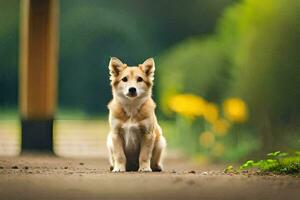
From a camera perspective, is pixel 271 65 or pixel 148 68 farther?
pixel 271 65

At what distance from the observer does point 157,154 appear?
810 cm

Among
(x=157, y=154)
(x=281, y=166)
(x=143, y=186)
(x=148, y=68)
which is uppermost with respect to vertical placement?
(x=148, y=68)

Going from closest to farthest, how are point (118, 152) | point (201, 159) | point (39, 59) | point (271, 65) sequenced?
1. point (118, 152)
2. point (39, 59)
3. point (271, 65)
4. point (201, 159)

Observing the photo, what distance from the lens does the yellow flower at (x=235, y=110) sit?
43.2 feet

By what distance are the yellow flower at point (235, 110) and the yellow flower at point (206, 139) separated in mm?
581

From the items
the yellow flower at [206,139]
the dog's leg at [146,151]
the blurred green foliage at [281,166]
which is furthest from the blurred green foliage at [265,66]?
the dog's leg at [146,151]

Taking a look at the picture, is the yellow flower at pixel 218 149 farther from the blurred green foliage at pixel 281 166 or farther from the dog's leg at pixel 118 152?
the dog's leg at pixel 118 152

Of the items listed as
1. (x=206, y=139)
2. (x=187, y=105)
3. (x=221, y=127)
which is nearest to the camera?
(x=221, y=127)

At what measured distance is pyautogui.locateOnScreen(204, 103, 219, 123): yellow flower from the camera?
14.5 m

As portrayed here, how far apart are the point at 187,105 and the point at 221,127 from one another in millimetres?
1069

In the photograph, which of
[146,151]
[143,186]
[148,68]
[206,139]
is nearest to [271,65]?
[206,139]

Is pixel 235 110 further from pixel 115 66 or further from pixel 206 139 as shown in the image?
pixel 115 66

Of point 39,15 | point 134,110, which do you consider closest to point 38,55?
point 39,15

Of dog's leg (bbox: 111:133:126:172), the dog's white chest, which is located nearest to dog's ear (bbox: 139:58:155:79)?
the dog's white chest
